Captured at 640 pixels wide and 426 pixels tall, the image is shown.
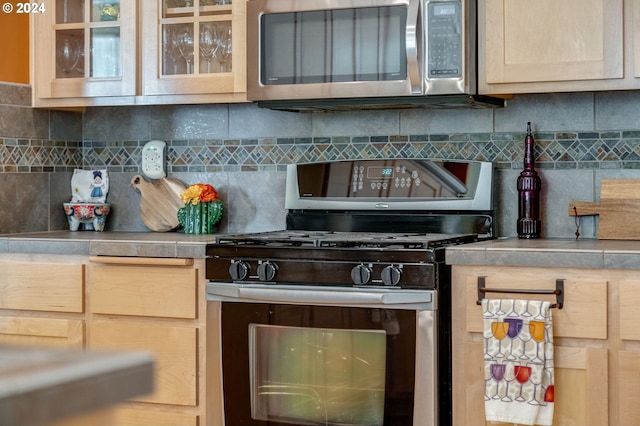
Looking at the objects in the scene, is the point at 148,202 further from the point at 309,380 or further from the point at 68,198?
the point at 309,380

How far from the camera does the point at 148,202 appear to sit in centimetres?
398

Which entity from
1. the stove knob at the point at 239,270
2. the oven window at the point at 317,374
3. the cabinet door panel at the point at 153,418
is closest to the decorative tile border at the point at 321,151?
the stove knob at the point at 239,270

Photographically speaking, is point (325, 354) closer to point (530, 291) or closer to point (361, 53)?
point (530, 291)

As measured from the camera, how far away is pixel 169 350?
129 inches

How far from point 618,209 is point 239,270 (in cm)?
125

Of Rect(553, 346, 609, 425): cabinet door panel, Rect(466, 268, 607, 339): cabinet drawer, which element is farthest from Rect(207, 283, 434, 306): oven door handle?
Rect(553, 346, 609, 425): cabinet door panel

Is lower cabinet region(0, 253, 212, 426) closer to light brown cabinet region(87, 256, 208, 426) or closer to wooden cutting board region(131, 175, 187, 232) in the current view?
light brown cabinet region(87, 256, 208, 426)

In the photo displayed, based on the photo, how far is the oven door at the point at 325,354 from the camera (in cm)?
292

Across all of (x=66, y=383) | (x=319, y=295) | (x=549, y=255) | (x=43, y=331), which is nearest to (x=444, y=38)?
(x=549, y=255)

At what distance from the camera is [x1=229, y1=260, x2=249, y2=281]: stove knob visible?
3.14 m

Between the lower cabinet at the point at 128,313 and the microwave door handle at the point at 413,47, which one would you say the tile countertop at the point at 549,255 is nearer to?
the microwave door handle at the point at 413,47

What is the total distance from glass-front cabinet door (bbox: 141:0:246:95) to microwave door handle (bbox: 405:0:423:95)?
63 centimetres

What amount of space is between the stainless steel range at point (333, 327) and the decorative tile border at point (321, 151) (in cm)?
33

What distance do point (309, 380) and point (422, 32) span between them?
1166 millimetres
